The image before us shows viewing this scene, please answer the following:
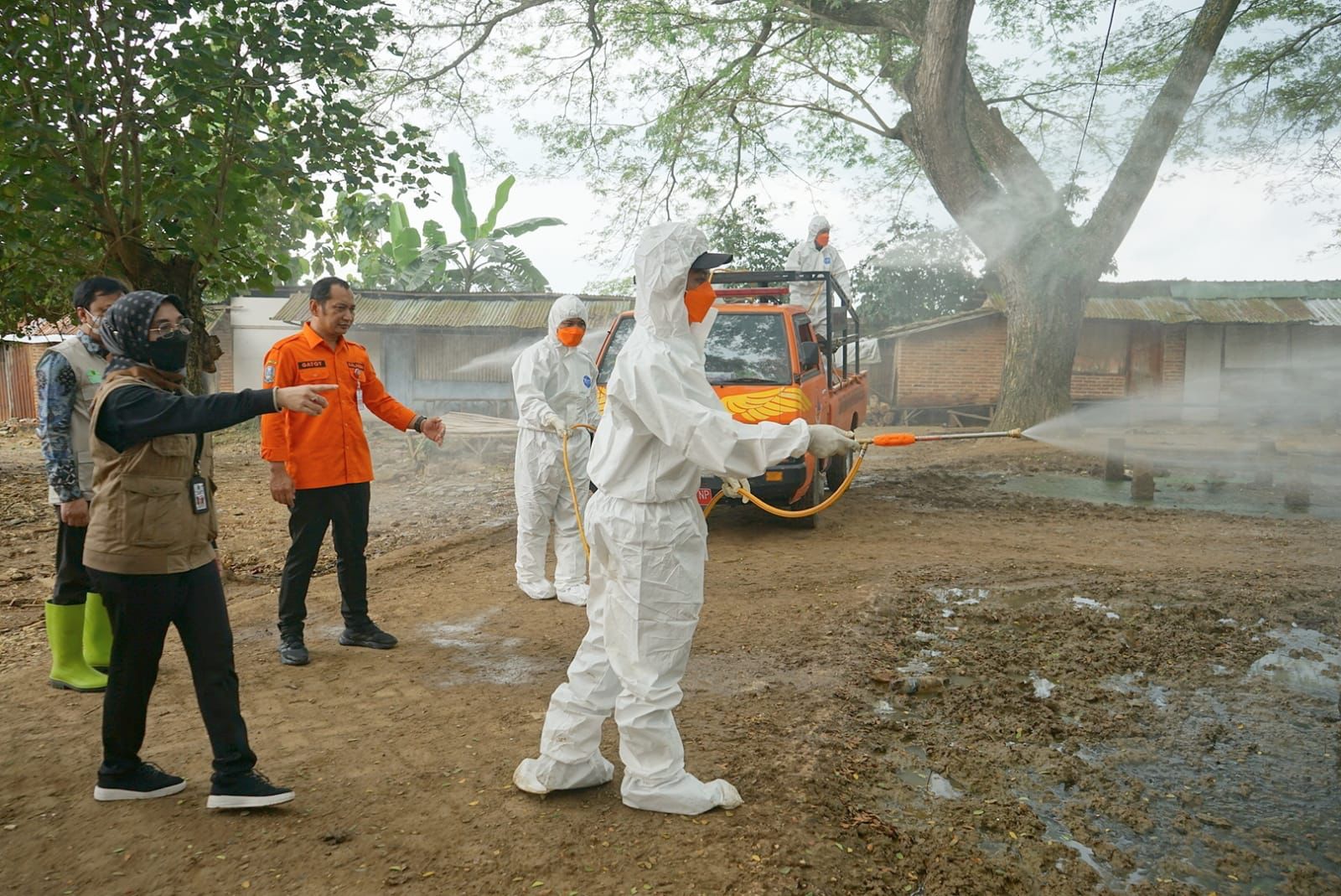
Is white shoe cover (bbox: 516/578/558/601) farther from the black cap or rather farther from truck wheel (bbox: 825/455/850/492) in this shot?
truck wheel (bbox: 825/455/850/492)

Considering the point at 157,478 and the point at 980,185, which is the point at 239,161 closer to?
the point at 157,478

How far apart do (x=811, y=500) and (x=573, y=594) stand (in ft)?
10.5

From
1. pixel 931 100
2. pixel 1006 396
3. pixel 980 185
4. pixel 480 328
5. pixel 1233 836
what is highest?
pixel 931 100

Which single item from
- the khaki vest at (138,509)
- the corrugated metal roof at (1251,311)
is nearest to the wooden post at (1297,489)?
the khaki vest at (138,509)

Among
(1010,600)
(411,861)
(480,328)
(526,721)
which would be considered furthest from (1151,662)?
(480,328)

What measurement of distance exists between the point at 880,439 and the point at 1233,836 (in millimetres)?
1873

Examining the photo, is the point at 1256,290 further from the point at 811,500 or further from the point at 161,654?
the point at 161,654

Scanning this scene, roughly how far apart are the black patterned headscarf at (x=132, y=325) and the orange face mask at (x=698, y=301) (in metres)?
1.76

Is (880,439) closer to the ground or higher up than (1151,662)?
higher up

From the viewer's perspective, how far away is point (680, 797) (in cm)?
322

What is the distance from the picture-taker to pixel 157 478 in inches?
125

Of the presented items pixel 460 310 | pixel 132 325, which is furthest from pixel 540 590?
pixel 460 310

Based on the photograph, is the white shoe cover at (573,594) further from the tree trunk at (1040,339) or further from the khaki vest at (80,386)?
the tree trunk at (1040,339)

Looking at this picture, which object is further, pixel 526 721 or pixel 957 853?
pixel 526 721
